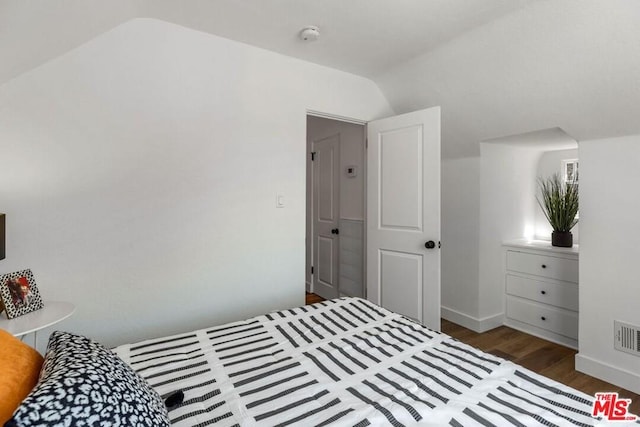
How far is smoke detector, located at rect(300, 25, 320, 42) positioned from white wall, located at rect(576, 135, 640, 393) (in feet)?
6.89

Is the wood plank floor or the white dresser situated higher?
the white dresser

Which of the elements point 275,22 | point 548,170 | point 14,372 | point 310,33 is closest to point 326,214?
point 310,33

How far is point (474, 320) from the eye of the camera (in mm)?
3133

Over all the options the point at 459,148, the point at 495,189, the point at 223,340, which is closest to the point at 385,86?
the point at 459,148

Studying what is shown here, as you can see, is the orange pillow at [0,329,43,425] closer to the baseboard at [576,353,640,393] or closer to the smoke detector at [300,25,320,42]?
the smoke detector at [300,25,320,42]

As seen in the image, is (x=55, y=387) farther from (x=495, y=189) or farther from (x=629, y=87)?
(x=495, y=189)

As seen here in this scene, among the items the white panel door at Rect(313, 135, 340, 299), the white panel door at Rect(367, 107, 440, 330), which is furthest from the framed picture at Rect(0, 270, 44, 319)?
the white panel door at Rect(313, 135, 340, 299)

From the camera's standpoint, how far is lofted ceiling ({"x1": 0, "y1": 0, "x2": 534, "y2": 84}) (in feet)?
4.79

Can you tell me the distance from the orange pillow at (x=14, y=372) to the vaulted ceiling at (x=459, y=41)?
1261 millimetres

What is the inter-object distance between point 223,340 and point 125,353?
39 centimetres

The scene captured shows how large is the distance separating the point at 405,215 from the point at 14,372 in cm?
246

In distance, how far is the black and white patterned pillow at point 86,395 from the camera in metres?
0.60

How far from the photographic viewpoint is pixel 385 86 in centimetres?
305

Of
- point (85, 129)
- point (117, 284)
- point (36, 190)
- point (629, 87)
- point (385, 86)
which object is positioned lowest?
point (117, 284)
